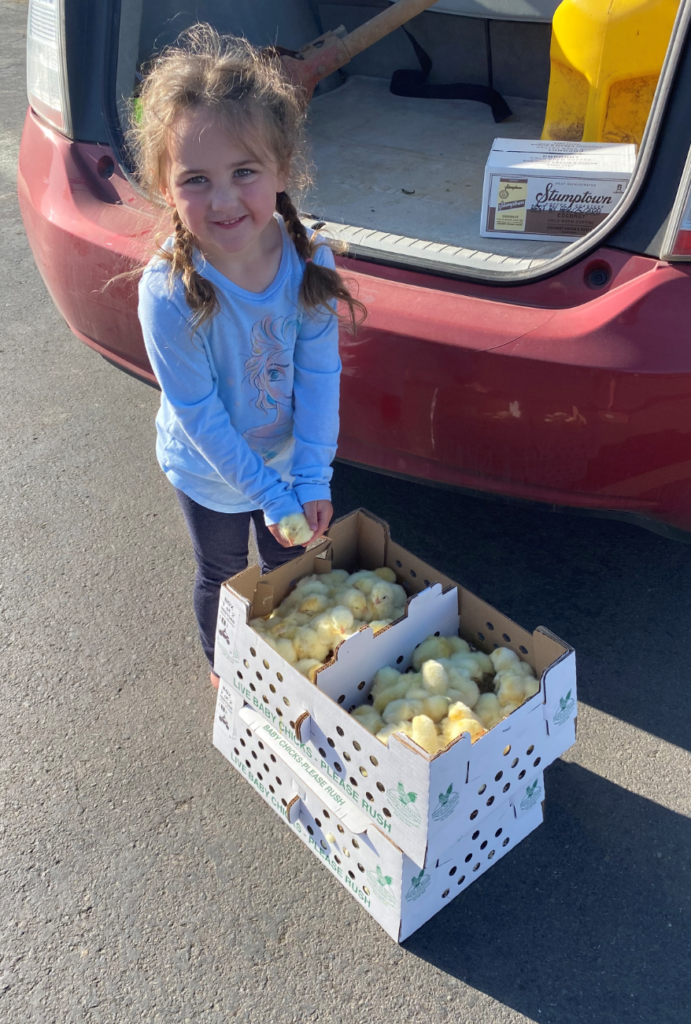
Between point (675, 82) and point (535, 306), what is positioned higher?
point (675, 82)

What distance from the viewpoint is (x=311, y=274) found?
5.94 ft

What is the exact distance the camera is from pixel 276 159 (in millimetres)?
1646

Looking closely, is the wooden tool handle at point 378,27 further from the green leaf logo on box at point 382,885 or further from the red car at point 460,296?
the green leaf logo on box at point 382,885

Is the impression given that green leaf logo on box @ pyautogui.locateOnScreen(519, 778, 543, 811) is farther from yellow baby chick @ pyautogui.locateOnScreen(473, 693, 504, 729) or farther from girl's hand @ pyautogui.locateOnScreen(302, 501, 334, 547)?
girl's hand @ pyautogui.locateOnScreen(302, 501, 334, 547)

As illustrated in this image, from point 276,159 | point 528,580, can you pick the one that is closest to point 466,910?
point 528,580

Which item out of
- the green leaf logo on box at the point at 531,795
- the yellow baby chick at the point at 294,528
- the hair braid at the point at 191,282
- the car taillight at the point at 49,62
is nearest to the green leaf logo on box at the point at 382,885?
the green leaf logo on box at the point at 531,795

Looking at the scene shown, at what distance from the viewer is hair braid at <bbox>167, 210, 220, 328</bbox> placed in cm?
166

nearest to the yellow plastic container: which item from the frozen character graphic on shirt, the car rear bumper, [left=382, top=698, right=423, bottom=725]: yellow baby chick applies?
the car rear bumper

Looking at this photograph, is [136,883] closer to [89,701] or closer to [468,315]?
[89,701]

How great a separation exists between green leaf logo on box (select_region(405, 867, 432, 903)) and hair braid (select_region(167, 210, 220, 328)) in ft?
3.80

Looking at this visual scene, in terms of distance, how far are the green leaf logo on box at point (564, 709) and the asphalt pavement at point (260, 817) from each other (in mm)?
381

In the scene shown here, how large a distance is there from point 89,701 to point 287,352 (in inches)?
44.2

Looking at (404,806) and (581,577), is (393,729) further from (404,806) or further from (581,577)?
(581,577)

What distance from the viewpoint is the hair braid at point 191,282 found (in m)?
1.66
